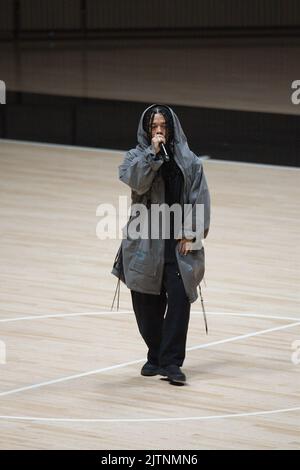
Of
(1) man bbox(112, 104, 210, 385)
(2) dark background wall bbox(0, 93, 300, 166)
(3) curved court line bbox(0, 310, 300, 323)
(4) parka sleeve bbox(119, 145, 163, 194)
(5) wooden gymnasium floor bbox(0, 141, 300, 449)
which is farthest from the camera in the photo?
(2) dark background wall bbox(0, 93, 300, 166)

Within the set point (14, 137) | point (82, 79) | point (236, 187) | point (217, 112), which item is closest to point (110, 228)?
point (236, 187)

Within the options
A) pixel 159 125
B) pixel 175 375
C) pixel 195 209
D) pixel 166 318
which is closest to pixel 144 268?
pixel 166 318

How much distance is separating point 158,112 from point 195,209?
610mm

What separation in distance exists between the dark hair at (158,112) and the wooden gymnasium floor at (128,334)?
1540 mm

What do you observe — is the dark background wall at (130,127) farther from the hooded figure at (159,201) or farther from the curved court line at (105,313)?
the hooded figure at (159,201)

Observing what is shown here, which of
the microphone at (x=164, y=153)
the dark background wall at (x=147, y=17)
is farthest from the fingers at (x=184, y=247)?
the dark background wall at (x=147, y=17)

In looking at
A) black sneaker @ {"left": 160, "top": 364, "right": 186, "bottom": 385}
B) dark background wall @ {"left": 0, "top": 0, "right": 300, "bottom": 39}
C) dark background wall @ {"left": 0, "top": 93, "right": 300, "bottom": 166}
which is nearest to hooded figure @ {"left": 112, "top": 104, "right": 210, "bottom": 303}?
black sneaker @ {"left": 160, "top": 364, "right": 186, "bottom": 385}

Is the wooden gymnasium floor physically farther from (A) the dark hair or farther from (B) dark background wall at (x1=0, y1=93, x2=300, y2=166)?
(B) dark background wall at (x1=0, y1=93, x2=300, y2=166)

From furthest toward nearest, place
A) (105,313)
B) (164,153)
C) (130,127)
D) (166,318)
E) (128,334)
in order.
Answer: (130,127), (105,313), (128,334), (166,318), (164,153)

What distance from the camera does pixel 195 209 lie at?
301 inches

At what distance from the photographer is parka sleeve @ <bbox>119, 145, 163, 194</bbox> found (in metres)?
7.46

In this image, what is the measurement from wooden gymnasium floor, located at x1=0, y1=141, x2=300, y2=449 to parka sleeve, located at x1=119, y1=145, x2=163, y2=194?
124cm

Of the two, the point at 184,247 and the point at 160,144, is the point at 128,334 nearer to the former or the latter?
the point at 184,247

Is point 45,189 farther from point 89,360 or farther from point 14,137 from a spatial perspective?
point 89,360
